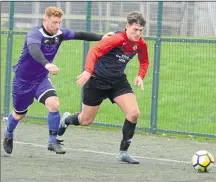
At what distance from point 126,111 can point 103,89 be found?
0.49 m

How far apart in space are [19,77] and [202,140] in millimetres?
4452

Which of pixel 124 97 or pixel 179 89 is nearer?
pixel 124 97

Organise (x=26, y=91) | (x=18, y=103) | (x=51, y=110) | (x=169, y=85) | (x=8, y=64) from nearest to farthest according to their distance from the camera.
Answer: (x=51, y=110), (x=26, y=91), (x=18, y=103), (x=169, y=85), (x=8, y=64)

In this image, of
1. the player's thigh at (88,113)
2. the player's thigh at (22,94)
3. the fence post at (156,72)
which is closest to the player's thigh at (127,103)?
the player's thigh at (88,113)

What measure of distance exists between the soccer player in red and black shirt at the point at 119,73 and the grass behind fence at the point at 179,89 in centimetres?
345

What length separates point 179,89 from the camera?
1466 centimetres

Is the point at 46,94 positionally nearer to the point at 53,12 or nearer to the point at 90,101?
the point at 90,101

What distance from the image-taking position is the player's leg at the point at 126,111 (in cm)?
1046

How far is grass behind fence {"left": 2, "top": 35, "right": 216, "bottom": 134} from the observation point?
14.0 metres

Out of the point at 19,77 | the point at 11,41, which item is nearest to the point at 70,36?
the point at 19,77

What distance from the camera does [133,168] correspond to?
9.84 m

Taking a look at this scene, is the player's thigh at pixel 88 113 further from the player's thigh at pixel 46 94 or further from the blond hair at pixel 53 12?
the blond hair at pixel 53 12

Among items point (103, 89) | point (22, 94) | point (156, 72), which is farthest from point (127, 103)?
point (156, 72)

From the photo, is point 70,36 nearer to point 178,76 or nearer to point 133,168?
point 133,168
